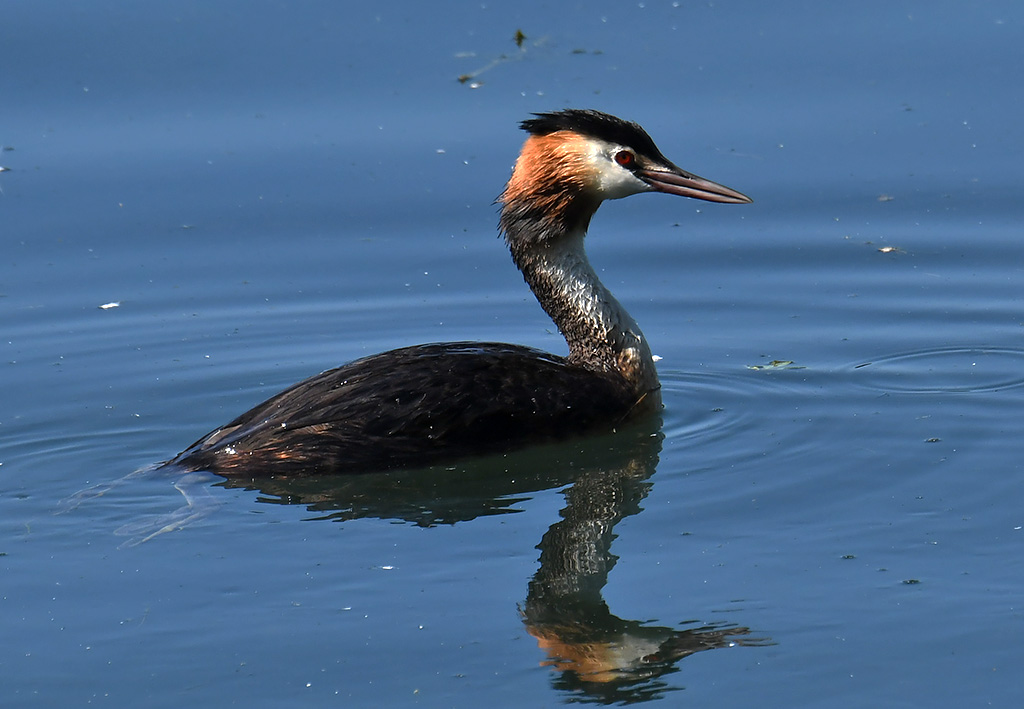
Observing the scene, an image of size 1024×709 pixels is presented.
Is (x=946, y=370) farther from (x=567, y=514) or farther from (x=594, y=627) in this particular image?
(x=594, y=627)

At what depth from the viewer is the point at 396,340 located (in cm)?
909

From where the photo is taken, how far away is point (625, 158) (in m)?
8.12

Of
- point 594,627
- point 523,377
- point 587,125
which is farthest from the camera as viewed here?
point 587,125

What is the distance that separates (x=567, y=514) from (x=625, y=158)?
6.80ft

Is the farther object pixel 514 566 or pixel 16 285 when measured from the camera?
pixel 16 285

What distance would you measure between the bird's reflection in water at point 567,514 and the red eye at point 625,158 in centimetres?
129

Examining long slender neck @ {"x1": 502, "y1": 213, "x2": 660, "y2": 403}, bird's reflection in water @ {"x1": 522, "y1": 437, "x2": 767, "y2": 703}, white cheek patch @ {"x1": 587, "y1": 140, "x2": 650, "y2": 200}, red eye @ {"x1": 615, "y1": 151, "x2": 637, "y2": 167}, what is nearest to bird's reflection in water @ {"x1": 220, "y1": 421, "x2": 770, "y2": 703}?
bird's reflection in water @ {"x1": 522, "y1": 437, "x2": 767, "y2": 703}

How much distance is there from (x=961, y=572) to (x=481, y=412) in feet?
7.56

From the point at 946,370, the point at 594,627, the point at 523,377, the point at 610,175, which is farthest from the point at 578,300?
the point at 594,627

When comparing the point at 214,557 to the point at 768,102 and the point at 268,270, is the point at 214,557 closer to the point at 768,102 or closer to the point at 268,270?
the point at 268,270

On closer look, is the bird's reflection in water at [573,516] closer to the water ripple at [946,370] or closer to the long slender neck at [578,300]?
the long slender neck at [578,300]

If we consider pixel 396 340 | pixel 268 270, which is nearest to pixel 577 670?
pixel 396 340

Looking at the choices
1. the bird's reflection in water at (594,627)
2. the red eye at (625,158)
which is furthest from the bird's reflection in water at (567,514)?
the red eye at (625,158)

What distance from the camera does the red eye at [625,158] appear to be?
810cm
